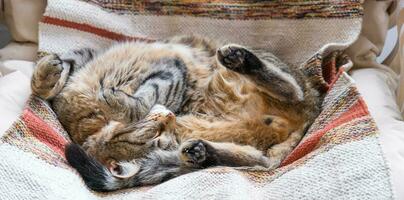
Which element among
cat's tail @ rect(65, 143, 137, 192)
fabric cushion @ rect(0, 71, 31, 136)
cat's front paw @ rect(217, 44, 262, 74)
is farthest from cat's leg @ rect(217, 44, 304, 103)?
fabric cushion @ rect(0, 71, 31, 136)

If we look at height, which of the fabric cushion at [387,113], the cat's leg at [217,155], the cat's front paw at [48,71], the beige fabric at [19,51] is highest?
the fabric cushion at [387,113]

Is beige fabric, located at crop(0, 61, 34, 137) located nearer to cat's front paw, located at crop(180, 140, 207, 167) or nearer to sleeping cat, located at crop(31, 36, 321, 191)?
sleeping cat, located at crop(31, 36, 321, 191)

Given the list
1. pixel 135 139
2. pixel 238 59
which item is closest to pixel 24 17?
pixel 135 139

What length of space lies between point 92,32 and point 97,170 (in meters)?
0.73

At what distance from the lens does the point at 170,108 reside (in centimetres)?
193

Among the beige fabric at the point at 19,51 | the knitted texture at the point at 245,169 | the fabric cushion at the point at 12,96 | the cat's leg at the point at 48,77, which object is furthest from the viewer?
the beige fabric at the point at 19,51

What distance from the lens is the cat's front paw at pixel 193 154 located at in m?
1.63

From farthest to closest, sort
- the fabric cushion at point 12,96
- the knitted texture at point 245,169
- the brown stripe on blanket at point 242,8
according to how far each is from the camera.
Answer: the brown stripe on blanket at point 242,8 < the fabric cushion at point 12,96 < the knitted texture at point 245,169

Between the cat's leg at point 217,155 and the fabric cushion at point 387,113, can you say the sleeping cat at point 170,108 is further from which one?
the fabric cushion at point 387,113

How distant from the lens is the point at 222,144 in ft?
5.70

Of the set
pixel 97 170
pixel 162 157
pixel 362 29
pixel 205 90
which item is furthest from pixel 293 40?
pixel 97 170

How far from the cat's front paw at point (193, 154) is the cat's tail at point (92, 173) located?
0.59 feet

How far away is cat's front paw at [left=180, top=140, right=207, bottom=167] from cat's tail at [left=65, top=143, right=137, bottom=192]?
0.18 meters

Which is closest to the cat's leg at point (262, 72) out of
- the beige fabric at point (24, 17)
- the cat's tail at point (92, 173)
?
the cat's tail at point (92, 173)
